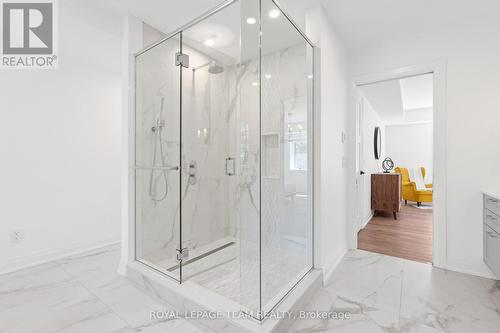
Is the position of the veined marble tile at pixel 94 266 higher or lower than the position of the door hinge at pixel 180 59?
lower

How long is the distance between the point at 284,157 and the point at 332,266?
4.41ft

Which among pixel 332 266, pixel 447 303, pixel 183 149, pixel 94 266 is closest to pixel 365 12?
pixel 183 149

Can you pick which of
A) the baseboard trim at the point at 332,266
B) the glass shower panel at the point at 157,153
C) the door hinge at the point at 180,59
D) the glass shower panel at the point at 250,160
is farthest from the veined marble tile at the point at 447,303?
the door hinge at the point at 180,59

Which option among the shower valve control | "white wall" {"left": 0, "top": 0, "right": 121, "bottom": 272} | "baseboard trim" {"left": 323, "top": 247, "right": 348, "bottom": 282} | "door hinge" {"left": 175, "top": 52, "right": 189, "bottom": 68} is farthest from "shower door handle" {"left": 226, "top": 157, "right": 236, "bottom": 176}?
"white wall" {"left": 0, "top": 0, "right": 121, "bottom": 272}

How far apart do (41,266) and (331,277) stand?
3043 mm

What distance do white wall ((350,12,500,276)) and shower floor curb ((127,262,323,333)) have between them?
1548mm

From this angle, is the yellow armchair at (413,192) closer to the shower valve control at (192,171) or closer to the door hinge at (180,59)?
the shower valve control at (192,171)

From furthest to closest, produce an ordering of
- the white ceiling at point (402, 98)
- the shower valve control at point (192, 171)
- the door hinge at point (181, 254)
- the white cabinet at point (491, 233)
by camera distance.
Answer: the white ceiling at point (402, 98) → the shower valve control at point (192, 171) → the door hinge at point (181, 254) → the white cabinet at point (491, 233)

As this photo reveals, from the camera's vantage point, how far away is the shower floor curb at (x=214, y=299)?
55.5 inches

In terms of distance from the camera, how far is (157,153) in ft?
7.72

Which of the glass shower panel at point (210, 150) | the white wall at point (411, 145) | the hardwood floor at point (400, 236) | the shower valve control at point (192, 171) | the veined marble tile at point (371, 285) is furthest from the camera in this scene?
the white wall at point (411, 145)

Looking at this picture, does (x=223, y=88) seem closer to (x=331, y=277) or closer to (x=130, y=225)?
(x=130, y=225)

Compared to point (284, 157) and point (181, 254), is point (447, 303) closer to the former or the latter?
point (284, 157)

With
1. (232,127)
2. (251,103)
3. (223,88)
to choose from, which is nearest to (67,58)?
(223,88)
